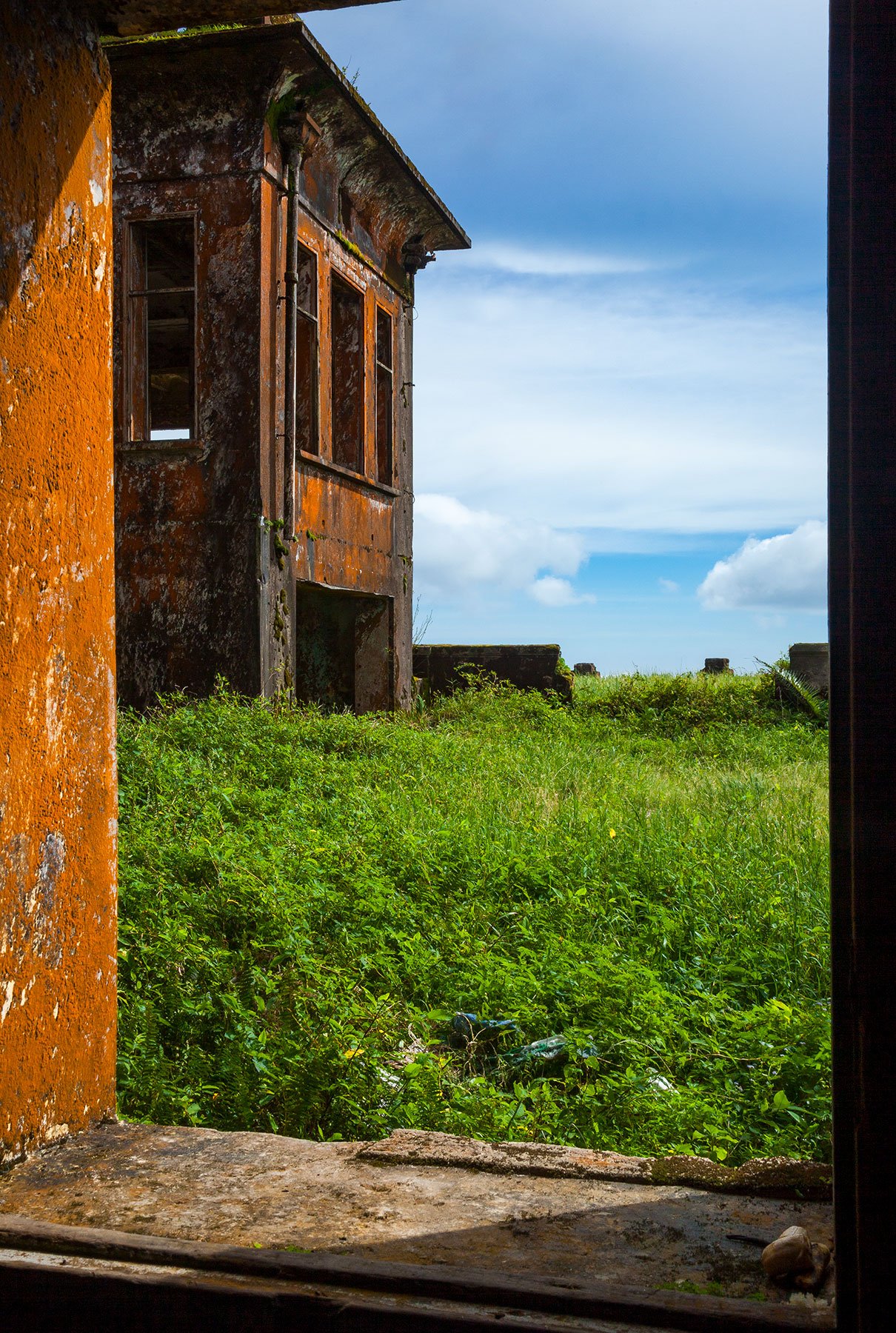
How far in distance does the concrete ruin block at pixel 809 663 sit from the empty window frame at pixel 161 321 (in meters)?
8.29

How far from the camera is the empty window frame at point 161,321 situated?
358 inches

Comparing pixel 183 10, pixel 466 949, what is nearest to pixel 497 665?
pixel 466 949

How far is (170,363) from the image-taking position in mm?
13625

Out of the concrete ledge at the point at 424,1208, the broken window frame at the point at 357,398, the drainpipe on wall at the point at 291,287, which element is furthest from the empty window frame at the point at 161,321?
the concrete ledge at the point at 424,1208

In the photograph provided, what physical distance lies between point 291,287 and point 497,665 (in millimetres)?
6128

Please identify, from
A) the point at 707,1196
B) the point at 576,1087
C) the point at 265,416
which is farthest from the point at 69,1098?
the point at 265,416

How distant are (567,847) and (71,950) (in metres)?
3.54

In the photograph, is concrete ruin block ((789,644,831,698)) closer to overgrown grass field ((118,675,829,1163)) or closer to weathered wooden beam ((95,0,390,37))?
overgrown grass field ((118,675,829,1163))

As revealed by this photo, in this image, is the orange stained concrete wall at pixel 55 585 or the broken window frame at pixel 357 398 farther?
the broken window frame at pixel 357 398

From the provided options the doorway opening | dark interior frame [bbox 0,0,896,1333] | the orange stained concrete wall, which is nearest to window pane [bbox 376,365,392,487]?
the doorway opening

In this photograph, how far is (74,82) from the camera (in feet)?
7.86

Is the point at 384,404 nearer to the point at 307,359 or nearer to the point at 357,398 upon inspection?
the point at 357,398

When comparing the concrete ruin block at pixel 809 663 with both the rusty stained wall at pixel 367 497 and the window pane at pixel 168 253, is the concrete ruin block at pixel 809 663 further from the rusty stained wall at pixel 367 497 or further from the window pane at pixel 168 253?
the window pane at pixel 168 253

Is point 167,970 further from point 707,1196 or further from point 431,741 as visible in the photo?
point 431,741
